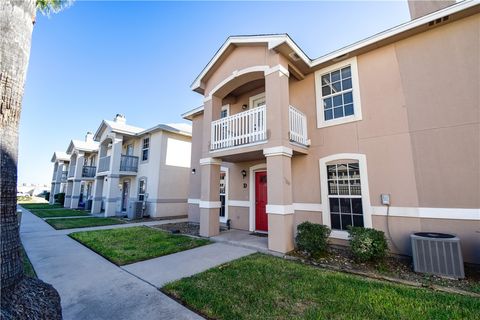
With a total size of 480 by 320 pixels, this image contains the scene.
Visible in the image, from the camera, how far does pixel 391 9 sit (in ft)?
23.8

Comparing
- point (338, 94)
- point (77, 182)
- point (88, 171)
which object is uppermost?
point (338, 94)

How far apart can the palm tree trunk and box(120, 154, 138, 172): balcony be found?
14.9 m

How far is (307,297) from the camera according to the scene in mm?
3664

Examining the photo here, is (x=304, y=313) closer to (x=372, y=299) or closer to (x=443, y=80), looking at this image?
(x=372, y=299)

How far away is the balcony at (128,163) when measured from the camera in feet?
52.2

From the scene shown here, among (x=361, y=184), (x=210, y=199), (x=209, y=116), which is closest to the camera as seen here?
(x=361, y=184)

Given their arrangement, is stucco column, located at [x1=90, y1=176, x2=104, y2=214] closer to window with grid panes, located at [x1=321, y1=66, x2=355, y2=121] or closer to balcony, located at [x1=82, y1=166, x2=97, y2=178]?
balcony, located at [x1=82, y1=166, x2=97, y2=178]

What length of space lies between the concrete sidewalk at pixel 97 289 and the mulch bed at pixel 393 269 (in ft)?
12.1

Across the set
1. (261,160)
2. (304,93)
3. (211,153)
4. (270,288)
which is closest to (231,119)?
(211,153)

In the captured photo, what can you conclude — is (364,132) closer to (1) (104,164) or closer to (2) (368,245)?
(2) (368,245)

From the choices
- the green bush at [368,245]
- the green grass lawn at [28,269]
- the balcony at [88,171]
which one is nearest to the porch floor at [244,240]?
the green bush at [368,245]

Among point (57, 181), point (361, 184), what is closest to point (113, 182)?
point (361, 184)

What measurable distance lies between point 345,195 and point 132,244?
733 cm

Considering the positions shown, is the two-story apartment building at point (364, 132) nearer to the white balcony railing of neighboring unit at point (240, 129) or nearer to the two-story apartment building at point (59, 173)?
the white balcony railing of neighboring unit at point (240, 129)
